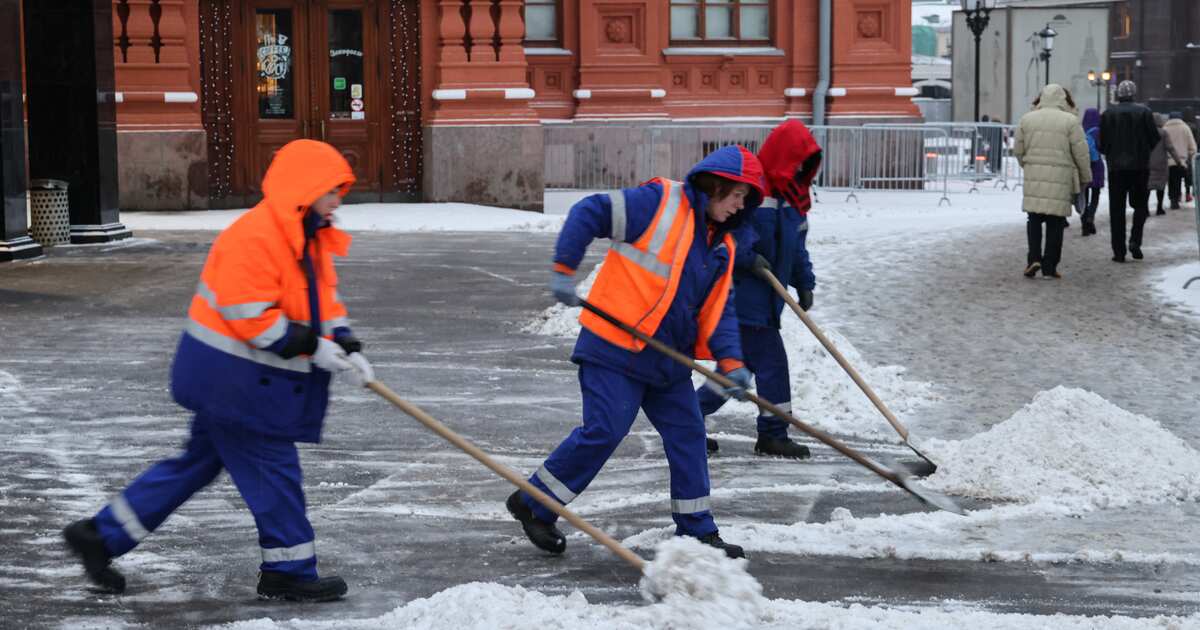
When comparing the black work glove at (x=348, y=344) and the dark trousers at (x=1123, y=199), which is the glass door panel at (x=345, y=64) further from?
the black work glove at (x=348, y=344)

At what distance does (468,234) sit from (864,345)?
27.5 feet

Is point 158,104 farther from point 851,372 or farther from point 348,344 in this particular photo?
point 348,344

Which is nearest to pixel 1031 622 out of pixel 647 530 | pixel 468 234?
pixel 647 530

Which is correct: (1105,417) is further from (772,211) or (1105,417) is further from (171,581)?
(171,581)

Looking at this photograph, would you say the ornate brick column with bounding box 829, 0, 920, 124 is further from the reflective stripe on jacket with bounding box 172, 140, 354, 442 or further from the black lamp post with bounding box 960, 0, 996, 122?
the reflective stripe on jacket with bounding box 172, 140, 354, 442

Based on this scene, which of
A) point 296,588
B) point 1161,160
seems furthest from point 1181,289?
point 296,588

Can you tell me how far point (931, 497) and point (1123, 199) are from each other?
10.1 metres

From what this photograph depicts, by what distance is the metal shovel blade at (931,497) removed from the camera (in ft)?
24.0

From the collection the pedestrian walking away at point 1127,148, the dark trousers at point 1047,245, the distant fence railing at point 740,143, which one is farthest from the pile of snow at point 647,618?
the distant fence railing at point 740,143

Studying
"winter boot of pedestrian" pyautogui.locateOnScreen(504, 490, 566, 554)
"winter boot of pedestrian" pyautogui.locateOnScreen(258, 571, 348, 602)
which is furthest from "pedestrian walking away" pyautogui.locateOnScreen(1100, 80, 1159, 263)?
"winter boot of pedestrian" pyautogui.locateOnScreen(258, 571, 348, 602)

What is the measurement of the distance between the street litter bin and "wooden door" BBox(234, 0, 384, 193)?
4305 millimetres

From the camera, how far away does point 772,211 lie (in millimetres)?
8500

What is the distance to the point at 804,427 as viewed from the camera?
6980 mm

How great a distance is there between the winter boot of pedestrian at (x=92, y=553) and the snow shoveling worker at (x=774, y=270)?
3.22 m
